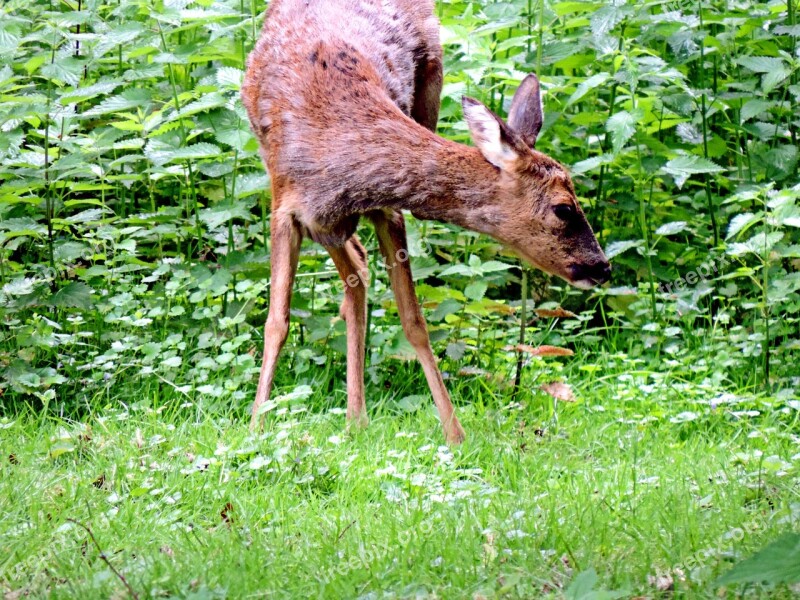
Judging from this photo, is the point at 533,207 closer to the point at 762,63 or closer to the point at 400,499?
Answer: the point at 400,499

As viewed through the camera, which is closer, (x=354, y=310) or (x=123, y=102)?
(x=354, y=310)

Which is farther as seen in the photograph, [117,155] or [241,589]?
[117,155]

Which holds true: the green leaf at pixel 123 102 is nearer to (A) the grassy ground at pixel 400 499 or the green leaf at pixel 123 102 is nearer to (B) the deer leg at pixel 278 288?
(B) the deer leg at pixel 278 288

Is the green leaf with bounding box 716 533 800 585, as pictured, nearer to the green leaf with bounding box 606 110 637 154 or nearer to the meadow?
the meadow

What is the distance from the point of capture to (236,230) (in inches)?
270

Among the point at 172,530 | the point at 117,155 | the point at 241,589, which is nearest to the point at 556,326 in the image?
the point at 117,155

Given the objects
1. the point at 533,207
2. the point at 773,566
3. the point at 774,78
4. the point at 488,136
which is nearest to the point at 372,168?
the point at 488,136

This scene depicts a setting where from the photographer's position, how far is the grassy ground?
354 cm

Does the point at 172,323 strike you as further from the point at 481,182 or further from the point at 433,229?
the point at 481,182

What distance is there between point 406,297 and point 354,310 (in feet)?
0.93

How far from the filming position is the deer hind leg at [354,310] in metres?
5.67

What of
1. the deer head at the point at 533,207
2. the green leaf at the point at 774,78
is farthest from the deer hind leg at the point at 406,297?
the green leaf at the point at 774,78

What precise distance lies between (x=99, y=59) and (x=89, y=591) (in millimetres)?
4011

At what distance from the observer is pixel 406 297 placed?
5746 mm
